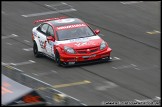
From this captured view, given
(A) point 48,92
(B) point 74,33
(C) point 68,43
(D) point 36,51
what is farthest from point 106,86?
(A) point 48,92

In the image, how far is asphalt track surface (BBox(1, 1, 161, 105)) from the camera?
22.3 m

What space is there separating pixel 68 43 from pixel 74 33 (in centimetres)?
87

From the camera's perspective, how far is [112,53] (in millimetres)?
27766

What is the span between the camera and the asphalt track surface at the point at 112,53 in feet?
73.3

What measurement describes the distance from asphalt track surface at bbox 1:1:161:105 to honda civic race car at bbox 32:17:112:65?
1.09 ft

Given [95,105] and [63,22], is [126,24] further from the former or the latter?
[95,105]

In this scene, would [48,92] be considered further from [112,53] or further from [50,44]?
[112,53]

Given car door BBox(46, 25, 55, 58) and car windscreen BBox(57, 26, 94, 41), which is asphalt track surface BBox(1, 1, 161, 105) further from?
car windscreen BBox(57, 26, 94, 41)

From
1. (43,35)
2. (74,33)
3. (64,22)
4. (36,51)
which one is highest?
(64,22)

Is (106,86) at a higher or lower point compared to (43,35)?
lower

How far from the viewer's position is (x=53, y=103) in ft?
→ 51.6

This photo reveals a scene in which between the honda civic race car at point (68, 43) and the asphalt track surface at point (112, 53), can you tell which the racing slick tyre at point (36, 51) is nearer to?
the honda civic race car at point (68, 43)

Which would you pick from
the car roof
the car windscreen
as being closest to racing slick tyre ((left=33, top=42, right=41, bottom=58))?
the car roof

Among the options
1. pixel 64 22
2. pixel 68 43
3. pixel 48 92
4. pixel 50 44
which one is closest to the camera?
pixel 48 92
